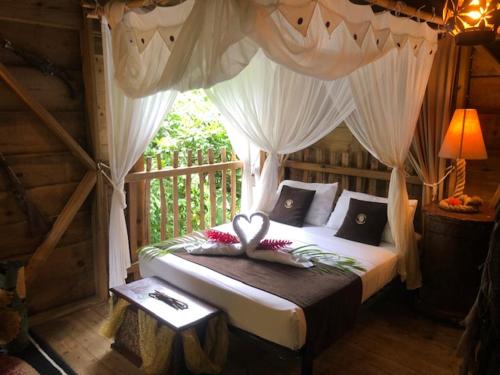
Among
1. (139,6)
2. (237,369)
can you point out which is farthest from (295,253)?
(139,6)

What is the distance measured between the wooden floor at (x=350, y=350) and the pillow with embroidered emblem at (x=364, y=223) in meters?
A: 0.61

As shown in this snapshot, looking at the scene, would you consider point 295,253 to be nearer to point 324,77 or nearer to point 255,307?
point 255,307

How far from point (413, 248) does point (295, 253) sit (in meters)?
0.94

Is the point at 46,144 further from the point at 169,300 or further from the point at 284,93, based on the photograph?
the point at 284,93

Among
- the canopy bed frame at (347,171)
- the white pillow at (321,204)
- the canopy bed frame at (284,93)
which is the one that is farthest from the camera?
the white pillow at (321,204)

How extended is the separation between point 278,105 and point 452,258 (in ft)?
6.10

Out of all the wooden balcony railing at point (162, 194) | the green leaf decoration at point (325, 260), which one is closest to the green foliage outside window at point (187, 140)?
the wooden balcony railing at point (162, 194)

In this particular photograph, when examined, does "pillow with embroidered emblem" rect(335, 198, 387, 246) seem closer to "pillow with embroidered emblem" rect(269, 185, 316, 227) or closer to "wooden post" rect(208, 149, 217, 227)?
"pillow with embroidered emblem" rect(269, 185, 316, 227)

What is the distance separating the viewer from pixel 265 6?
195cm

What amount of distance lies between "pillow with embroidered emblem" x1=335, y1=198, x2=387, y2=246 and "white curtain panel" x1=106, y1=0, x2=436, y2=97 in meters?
1.27

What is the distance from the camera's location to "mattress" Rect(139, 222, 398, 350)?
2256 mm

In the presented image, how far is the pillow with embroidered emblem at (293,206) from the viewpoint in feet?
12.3

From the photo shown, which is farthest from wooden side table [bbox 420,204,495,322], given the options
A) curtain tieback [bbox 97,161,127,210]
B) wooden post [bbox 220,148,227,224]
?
curtain tieback [bbox 97,161,127,210]

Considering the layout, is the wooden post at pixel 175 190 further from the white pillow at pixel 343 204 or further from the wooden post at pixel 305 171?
the white pillow at pixel 343 204
